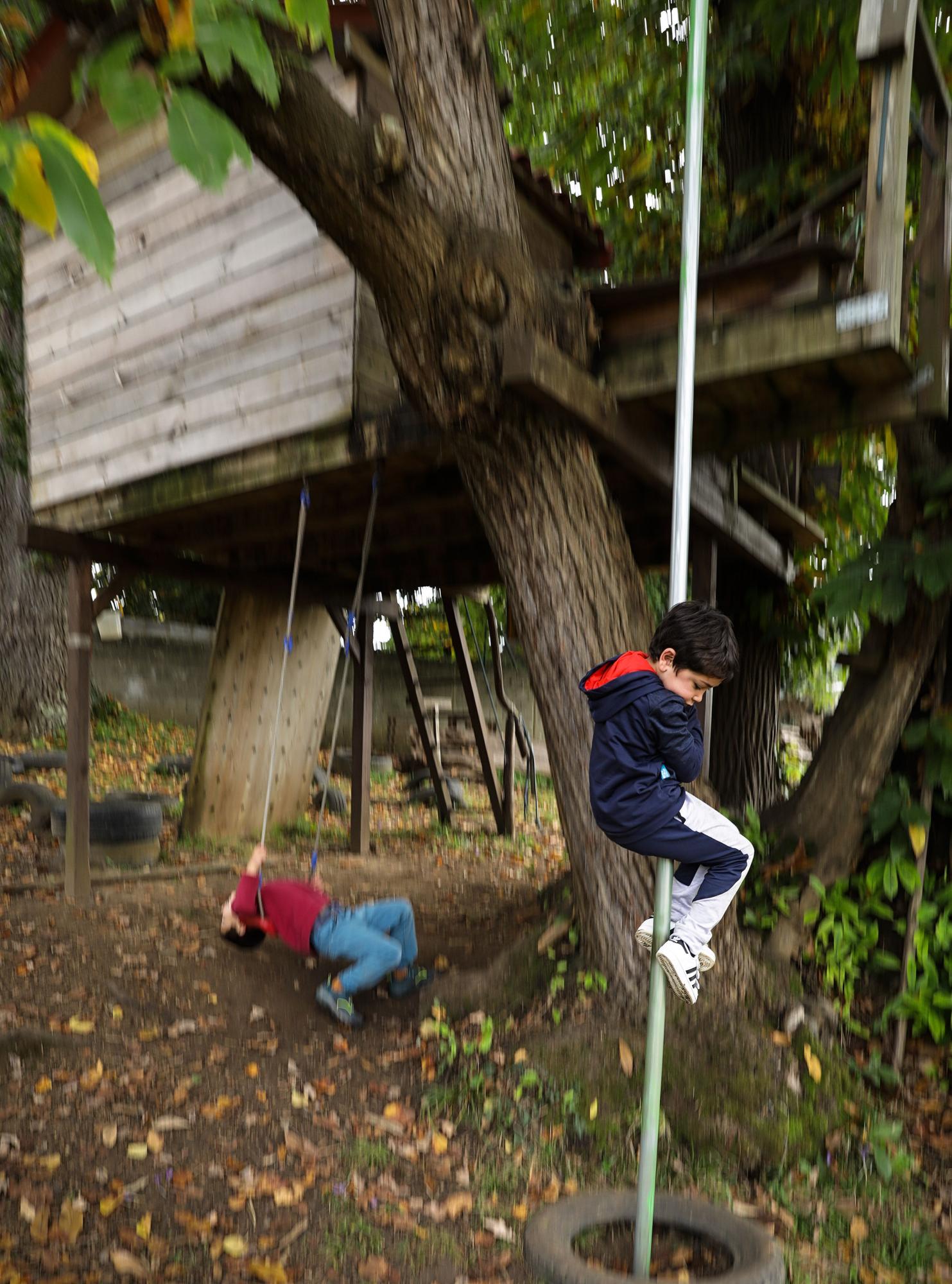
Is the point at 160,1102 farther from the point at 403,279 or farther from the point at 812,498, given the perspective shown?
the point at 812,498

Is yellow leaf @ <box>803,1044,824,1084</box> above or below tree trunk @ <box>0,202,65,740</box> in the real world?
below

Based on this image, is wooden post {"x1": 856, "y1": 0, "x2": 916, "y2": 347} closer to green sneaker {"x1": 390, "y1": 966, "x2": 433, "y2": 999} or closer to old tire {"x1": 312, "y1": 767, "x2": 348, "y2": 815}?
green sneaker {"x1": 390, "y1": 966, "x2": 433, "y2": 999}

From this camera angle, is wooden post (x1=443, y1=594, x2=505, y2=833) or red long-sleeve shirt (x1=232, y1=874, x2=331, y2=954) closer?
red long-sleeve shirt (x1=232, y1=874, x2=331, y2=954)

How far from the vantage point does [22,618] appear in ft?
45.5

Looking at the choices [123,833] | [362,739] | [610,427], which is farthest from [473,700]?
[610,427]

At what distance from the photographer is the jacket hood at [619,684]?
3.04m

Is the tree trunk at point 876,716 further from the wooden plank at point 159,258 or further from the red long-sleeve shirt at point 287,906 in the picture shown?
the wooden plank at point 159,258

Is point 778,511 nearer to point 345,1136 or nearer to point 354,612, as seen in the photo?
point 354,612

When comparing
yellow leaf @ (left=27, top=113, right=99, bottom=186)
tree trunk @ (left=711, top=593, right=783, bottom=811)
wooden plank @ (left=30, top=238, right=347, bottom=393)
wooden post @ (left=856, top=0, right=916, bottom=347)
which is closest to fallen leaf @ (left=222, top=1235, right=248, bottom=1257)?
yellow leaf @ (left=27, top=113, right=99, bottom=186)

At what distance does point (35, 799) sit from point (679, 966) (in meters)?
8.23

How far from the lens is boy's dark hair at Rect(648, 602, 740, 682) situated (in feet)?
9.66

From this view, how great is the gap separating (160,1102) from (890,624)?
14.6ft

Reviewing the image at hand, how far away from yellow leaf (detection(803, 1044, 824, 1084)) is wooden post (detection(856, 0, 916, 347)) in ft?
10.2

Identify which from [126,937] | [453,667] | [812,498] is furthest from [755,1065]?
[453,667]
